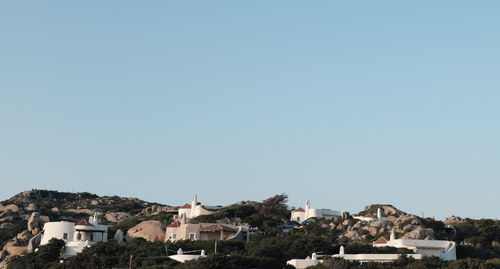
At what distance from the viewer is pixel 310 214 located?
4281 inches

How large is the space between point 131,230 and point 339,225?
23.6 metres

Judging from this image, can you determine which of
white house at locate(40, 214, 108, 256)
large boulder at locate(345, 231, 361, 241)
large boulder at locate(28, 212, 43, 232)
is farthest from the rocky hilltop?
large boulder at locate(345, 231, 361, 241)

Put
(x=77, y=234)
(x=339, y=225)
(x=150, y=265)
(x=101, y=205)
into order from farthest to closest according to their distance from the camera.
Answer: (x=101, y=205) < (x=339, y=225) < (x=77, y=234) < (x=150, y=265)

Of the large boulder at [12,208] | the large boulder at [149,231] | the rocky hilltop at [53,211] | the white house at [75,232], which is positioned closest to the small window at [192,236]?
the large boulder at [149,231]

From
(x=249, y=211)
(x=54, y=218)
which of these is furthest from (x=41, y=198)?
(x=249, y=211)

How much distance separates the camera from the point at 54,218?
4237 inches

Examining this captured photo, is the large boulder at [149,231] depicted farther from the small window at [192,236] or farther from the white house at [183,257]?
the white house at [183,257]

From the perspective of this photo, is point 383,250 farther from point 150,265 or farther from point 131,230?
point 131,230

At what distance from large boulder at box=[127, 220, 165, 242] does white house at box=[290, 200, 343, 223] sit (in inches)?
934

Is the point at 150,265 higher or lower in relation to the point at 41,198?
lower

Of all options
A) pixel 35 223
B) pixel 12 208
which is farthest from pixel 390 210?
pixel 12 208

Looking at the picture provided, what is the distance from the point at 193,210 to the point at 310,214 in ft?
51.4

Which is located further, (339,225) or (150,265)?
(339,225)

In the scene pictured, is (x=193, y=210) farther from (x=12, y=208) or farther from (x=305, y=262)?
(x=305, y=262)
